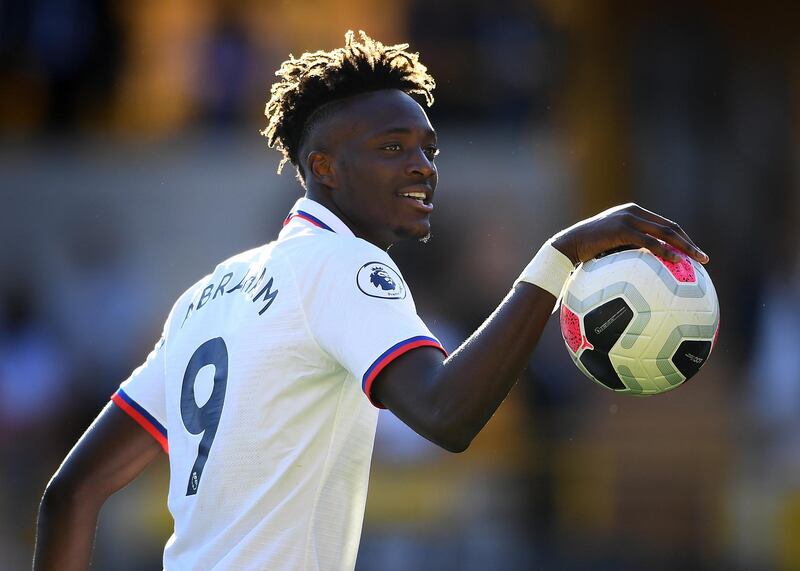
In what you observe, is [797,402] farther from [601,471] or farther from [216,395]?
[216,395]

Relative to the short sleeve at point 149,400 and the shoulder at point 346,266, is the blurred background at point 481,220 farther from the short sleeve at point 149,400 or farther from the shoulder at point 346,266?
the shoulder at point 346,266

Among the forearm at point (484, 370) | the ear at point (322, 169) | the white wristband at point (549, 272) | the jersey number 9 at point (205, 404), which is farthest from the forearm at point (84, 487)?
the white wristband at point (549, 272)

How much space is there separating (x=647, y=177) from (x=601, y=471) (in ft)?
11.1

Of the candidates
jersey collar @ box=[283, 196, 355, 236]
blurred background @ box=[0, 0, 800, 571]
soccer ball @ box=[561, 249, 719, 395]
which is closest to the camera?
soccer ball @ box=[561, 249, 719, 395]

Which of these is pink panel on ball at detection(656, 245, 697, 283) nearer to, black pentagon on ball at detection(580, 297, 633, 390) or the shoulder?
black pentagon on ball at detection(580, 297, 633, 390)

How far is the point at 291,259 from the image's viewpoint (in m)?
3.91

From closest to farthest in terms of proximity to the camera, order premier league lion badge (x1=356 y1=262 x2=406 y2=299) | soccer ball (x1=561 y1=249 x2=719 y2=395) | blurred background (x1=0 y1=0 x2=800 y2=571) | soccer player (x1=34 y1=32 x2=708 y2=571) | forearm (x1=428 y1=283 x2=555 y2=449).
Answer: forearm (x1=428 y1=283 x2=555 y2=449), soccer player (x1=34 y1=32 x2=708 y2=571), premier league lion badge (x1=356 y1=262 x2=406 y2=299), soccer ball (x1=561 y1=249 x2=719 y2=395), blurred background (x1=0 y1=0 x2=800 y2=571)

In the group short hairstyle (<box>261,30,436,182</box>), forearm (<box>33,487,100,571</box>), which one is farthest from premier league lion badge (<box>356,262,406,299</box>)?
forearm (<box>33,487,100,571</box>)

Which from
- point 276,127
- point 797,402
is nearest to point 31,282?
point 797,402

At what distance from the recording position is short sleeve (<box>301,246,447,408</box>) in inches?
140

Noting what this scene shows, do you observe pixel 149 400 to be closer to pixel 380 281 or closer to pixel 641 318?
pixel 380 281

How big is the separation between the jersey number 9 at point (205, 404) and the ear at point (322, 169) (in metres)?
0.73

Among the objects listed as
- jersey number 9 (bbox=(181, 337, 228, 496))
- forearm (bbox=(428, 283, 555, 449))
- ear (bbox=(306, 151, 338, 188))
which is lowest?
jersey number 9 (bbox=(181, 337, 228, 496))

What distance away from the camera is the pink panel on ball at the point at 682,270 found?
12.8 ft
